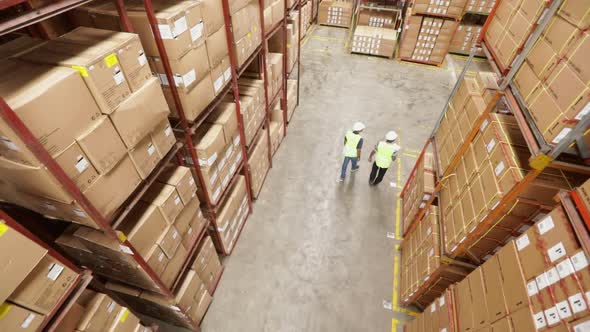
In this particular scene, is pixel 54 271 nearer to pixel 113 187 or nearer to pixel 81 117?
pixel 113 187

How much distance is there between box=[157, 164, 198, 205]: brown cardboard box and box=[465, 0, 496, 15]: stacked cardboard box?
10864 millimetres

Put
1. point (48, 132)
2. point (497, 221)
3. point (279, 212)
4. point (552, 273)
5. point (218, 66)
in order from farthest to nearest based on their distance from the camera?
1. point (279, 212)
2. point (218, 66)
3. point (497, 221)
4. point (552, 273)
5. point (48, 132)

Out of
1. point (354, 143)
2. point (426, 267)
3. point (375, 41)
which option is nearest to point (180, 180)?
point (426, 267)

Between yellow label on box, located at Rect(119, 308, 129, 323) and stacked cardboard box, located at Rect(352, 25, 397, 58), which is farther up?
yellow label on box, located at Rect(119, 308, 129, 323)

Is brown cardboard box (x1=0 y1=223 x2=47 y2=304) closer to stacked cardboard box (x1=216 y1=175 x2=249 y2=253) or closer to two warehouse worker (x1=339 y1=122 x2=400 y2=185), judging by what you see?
stacked cardboard box (x1=216 y1=175 x2=249 y2=253)

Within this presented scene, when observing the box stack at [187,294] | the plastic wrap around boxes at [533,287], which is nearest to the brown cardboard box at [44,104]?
the box stack at [187,294]

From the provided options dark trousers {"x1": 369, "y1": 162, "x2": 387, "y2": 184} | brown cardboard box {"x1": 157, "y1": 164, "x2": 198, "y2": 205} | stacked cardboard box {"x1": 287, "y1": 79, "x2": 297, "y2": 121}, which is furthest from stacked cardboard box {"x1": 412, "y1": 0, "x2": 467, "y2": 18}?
brown cardboard box {"x1": 157, "y1": 164, "x2": 198, "y2": 205}

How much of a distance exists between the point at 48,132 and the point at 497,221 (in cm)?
379

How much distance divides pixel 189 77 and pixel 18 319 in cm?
221

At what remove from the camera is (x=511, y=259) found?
2285 millimetres

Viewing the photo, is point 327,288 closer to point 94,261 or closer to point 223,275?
point 223,275

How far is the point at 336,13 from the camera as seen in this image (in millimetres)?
13023

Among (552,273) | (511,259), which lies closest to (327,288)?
(511,259)

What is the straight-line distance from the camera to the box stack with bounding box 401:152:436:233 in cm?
439
